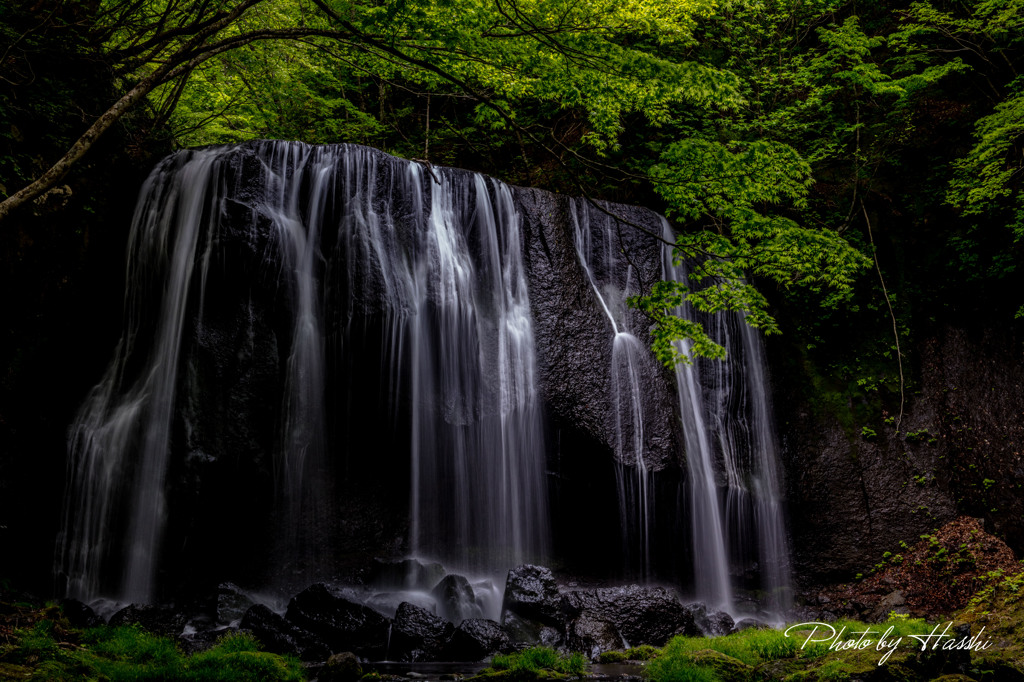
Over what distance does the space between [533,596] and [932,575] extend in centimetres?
671

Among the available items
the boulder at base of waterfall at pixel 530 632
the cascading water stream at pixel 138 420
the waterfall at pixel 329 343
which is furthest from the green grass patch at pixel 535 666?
the cascading water stream at pixel 138 420

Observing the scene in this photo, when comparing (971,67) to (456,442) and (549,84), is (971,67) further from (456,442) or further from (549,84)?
(456,442)

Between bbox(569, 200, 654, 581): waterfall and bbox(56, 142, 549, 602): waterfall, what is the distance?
1.31 metres

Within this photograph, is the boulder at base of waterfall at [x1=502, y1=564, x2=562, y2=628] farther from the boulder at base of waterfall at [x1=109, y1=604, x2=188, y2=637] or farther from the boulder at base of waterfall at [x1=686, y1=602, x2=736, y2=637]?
the boulder at base of waterfall at [x1=109, y1=604, x2=188, y2=637]

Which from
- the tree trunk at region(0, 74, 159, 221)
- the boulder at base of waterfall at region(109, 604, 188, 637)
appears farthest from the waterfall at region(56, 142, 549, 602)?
the tree trunk at region(0, 74, 159, 221)

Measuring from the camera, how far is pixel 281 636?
6828 millimetres

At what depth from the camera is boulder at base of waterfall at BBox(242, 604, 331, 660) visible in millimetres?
6723

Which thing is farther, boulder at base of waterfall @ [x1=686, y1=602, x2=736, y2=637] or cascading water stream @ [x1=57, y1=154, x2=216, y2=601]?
boulder at base of waterfall @ [x1=686, y1=602, x2=736, y2=637]

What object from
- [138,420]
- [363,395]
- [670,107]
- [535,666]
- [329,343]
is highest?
[670,107]

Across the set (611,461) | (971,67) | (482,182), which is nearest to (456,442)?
(611,461)

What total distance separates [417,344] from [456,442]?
1606 millimetres

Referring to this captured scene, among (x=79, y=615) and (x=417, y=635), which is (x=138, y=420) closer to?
(x=79, y=615)

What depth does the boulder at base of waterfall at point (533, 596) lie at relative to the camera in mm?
8000

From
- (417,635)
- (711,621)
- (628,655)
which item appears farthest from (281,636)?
(711,621)
